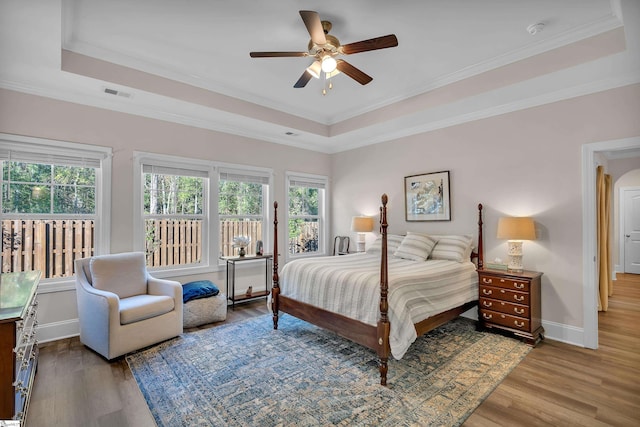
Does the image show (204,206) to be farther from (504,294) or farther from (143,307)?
(504,294)

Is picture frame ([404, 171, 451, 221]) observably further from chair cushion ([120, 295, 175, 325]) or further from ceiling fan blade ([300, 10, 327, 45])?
chair cushion ([120, 295, 175, 325])

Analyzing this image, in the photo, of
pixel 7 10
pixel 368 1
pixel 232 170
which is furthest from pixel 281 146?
pixel 7 10

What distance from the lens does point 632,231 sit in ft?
22.6

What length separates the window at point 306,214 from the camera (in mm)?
5570

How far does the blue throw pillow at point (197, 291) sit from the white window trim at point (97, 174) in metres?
1.02

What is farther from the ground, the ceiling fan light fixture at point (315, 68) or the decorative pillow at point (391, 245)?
the ceiling fan light fixture at point (315, 68)

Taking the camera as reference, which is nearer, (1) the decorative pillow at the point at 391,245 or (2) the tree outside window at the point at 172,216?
(2) the tree outside window at the point at 172,216

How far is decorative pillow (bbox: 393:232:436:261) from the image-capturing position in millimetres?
4012

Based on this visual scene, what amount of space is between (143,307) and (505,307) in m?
3.75

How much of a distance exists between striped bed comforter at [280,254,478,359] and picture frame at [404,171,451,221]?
91cm

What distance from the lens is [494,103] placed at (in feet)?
12.2

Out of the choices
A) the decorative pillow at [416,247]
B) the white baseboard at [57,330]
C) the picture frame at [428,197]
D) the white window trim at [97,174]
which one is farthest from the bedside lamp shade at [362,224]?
the white baseboard at [57,330]

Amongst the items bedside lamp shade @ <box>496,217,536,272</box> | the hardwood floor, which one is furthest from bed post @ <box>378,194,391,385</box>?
bedside lamp shade @ <box>496,217,536,272</box>

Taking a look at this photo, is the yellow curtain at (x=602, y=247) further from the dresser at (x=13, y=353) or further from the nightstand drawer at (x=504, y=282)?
the dresser at (x=13, y=353)
